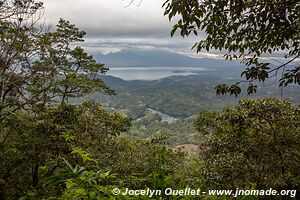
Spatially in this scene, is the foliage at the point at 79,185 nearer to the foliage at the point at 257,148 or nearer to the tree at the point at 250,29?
the tree at the point at 250,29

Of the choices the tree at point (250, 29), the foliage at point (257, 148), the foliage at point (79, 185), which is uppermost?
the tree at point (250, 29)

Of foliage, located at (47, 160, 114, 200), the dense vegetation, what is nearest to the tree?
foliage, located at (47, 160, 114, 200)

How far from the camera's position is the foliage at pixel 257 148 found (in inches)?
325

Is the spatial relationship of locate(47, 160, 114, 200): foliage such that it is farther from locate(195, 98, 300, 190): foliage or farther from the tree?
locate(195, 98, 300, 190): foliage

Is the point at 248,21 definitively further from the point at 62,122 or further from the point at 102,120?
the point at 102,120

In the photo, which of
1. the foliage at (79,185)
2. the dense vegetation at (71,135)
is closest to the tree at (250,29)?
the foliage at (79,185)

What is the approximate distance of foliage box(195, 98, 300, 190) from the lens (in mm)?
8258

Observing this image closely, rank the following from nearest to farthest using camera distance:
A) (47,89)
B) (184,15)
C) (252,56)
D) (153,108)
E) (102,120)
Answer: (184,15), (252,56), (47,89), (102,120), (153,108)

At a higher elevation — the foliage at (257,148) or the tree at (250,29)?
the tree at (250,29)

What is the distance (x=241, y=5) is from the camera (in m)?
2.51

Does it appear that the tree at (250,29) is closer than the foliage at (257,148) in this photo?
Yes

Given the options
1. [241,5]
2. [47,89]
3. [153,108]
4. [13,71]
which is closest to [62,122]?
[47,89]

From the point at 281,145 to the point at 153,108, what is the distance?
13241cm

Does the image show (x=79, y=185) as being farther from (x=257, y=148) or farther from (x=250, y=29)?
(x=257, y=148)
